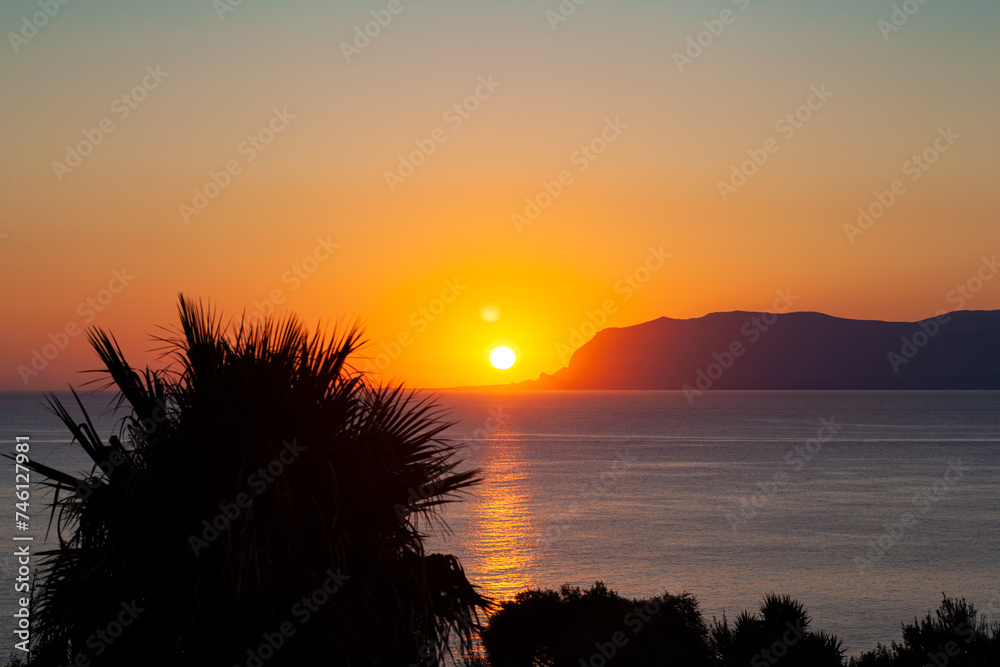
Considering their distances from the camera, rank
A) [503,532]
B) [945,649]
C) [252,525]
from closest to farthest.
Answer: [252,525] → [945,649] → [503,532]

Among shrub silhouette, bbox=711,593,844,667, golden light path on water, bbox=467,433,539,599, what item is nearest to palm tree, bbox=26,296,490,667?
shrub silhouette, bbox=711,593,844,667

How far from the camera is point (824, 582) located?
5462 centimetres

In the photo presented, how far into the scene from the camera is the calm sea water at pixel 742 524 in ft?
171

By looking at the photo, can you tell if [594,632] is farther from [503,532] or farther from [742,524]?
[742,524]

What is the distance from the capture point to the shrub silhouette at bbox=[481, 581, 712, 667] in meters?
13.1

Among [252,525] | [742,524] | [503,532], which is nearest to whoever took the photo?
[252,525]

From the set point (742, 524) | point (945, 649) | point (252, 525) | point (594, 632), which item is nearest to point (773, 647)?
point (945, 649)

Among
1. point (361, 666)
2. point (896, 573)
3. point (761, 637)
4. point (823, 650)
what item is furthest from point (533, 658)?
point (896, 573)

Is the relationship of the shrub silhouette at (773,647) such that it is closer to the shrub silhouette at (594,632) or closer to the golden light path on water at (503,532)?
the shrub silhouette at (594,632)

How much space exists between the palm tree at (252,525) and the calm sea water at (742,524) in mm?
20365

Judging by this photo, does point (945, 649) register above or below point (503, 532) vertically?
below

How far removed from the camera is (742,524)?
73625 mm

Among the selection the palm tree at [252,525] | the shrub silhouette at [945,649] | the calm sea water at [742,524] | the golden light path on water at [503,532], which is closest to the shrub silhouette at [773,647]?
the shrub silhouette at [945,649]

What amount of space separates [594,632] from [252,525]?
8.57m
